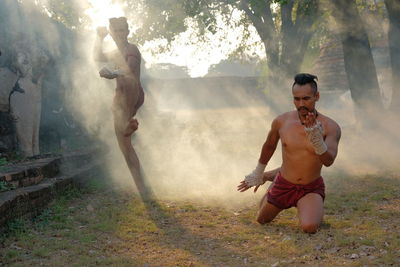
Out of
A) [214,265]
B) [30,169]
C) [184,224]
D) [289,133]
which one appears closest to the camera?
[214,265]

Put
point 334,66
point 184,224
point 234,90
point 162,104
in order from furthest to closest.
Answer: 1. point 162,104
2. point 234,90
3. point 334,66
4. point 184,224

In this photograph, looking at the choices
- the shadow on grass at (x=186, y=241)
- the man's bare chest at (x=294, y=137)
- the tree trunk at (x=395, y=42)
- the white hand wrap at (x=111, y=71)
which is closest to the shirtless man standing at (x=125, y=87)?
the white hand wrap at (x=111, y=71)

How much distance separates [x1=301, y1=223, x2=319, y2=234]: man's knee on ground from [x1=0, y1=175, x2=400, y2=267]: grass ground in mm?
50

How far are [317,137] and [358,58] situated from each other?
25.5ft

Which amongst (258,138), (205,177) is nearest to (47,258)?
(205,177)

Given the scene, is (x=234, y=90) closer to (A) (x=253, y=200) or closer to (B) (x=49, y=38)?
(B) (x=49, y=38)

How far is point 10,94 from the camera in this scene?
781 cm

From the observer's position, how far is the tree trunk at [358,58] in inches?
435

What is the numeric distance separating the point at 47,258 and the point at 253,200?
2.88 metres

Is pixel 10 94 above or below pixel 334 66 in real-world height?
below

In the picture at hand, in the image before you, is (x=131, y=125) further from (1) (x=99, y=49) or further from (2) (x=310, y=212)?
(2) (x=310, y=212)

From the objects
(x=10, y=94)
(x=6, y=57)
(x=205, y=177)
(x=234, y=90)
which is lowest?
(x=205, y=177)

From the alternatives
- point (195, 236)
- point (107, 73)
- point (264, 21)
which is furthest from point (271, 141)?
point (264, 21)

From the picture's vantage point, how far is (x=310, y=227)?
4.48 meters
